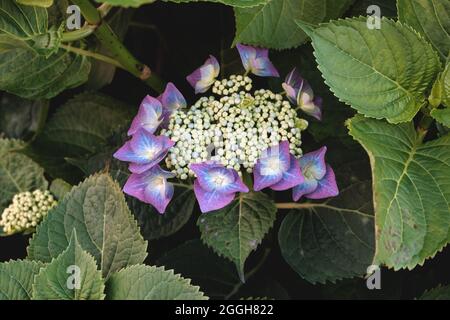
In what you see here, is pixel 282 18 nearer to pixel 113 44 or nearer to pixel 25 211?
pixel 113 44

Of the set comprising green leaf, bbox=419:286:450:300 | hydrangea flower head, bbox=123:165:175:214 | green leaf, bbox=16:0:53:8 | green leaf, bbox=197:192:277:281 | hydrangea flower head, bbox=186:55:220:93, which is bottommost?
green leaf, bbox=419:286:450:300

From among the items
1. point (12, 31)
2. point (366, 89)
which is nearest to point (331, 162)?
point (366, 89)

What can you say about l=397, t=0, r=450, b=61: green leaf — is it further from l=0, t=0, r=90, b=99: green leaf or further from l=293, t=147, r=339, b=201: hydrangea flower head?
l=0, t=0, r=90, b=99: green leaf

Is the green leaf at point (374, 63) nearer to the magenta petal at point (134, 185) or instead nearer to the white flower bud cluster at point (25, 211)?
the magenta petal at point (134, 185)

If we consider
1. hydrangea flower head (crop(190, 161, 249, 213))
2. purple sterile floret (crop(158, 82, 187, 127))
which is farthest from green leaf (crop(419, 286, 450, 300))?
purple sterile floret (crop(158, 82, 187, 127))

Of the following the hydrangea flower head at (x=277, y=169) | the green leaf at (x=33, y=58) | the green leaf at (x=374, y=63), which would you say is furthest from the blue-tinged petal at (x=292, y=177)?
the green leaf at (x=33, y=58)

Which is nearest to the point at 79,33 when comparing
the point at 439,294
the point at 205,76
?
the point at 205,76
